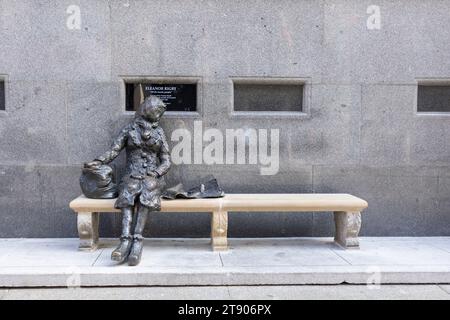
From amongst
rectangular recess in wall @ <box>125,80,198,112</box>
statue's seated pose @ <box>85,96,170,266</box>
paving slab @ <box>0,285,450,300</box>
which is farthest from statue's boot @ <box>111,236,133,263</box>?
rectangular recess in wall @ <box>125,80,198,112</box>

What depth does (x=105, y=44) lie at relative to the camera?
614cm

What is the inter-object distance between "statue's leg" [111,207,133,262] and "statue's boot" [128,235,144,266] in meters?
0.07

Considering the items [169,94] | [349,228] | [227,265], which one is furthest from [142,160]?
[349,228]

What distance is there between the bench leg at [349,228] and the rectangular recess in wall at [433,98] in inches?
80.1

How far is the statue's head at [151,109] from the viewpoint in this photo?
5.73m

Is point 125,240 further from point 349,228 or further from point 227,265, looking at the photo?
point 349,228

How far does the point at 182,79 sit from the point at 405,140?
10.7ft

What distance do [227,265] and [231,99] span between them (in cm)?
240

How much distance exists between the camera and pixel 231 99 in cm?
625

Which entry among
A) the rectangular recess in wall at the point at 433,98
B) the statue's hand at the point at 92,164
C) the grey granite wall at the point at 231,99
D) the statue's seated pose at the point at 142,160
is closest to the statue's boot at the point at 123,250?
the statue's seated pose at the point at 142,160

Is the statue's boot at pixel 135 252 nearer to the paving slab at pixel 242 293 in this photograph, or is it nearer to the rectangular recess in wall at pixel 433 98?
the paving slab at pixel 242 293

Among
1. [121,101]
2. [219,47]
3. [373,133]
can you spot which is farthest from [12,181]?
[373,133]

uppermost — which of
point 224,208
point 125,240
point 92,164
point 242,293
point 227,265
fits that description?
point 92,164

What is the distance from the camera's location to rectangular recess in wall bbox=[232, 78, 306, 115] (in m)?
6.36
